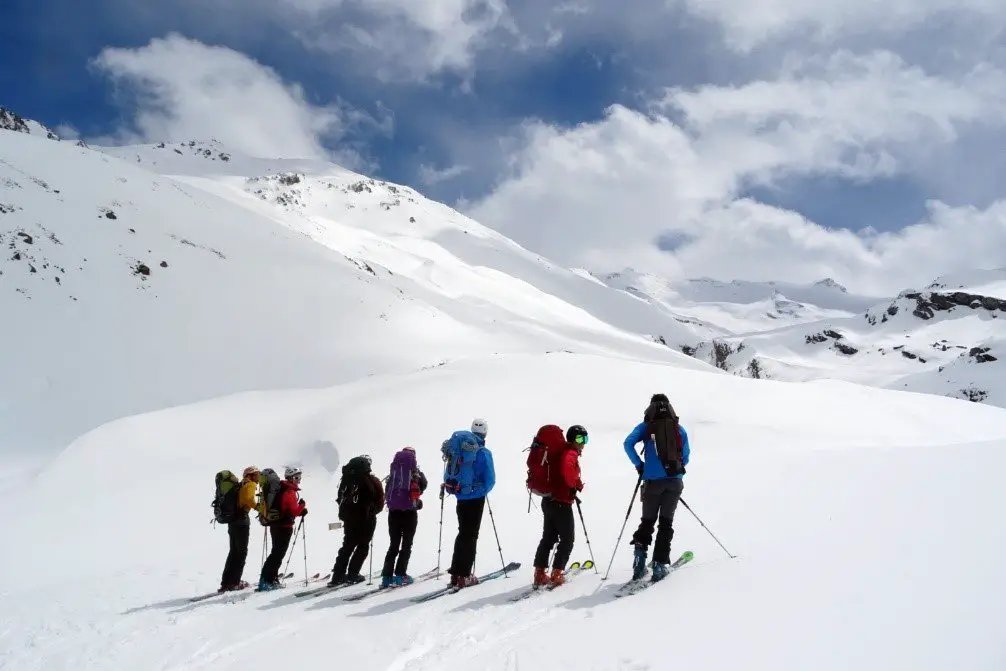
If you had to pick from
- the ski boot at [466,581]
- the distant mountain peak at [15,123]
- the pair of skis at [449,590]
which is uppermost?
the distant mountain peak at [15,123]

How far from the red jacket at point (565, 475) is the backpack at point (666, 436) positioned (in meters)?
1.05

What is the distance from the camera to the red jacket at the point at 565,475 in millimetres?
7680

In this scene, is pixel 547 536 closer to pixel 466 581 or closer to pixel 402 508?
pixel 466 581

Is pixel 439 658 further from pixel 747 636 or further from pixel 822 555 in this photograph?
pixel 822 555

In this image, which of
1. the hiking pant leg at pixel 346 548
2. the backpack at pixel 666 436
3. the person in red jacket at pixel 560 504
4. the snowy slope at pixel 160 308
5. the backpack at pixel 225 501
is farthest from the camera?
the snowy slope at pixel 160 308

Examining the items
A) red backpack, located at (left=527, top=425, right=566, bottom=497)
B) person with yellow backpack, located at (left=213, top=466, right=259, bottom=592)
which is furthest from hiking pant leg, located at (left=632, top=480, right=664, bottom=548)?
person with yellow backpack, located at (left=213, top=466, right=259, bottom=592)

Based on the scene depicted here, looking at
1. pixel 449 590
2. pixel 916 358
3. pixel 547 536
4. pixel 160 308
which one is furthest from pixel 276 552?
pixel 916 358

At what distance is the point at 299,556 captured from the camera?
43.1ft

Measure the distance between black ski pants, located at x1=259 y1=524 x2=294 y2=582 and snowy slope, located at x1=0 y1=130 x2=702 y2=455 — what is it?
20110mm

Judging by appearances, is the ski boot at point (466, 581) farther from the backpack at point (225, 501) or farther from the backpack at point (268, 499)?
the backpack at point (225, 501)

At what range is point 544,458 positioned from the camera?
7.83m

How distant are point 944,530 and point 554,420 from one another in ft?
48.0

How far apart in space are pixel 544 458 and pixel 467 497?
128cm

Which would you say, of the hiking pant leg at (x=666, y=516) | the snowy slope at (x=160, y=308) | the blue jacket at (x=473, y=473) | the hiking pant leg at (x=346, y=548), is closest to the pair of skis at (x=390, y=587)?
the hiking pant leg at (x=346, y=548)
